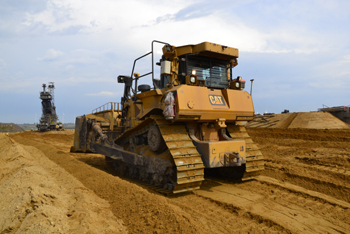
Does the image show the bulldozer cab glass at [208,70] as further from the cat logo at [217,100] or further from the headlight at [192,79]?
the cat logo at [217,100]

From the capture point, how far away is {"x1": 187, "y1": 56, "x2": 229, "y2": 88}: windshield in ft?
22.4

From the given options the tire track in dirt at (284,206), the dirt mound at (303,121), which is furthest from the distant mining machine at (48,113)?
the tire track in dirt at (284,206)

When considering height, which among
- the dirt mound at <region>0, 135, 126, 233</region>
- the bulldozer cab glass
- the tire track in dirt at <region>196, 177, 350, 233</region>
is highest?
the bulldozer cab glass

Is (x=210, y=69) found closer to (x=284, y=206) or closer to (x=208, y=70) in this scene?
(x=208, y=70)

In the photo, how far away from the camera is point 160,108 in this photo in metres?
6.53

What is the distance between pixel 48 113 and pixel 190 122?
4045 centimetres

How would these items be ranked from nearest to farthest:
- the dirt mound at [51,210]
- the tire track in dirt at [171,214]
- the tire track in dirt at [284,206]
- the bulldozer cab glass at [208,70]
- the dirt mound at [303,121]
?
1. the dirt mound at [51,210]
2. the tire track in dirt at [171,214]
3. the tire track in dirt at [284,206]
4. the bulldozer cab glass at [208,70]
5. the dirt mound at [303,121]

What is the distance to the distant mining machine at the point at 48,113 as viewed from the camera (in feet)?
129

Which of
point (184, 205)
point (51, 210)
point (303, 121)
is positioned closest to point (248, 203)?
point (184, 205)

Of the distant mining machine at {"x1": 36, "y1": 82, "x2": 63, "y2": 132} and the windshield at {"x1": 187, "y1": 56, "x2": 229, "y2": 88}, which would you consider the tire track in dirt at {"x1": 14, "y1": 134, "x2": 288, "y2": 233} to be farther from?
the distant mining machine at {"x1": 36, "y1": 82, "x2": 63, "y2": 132}

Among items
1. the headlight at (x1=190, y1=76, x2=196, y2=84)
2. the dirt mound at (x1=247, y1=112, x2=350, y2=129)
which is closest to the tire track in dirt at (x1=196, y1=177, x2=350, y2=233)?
the headlight at (x1=190, y1=76, x2=196, y2=84)

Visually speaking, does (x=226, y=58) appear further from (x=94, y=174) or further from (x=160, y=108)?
(x=94, y=174)

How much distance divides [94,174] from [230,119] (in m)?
4.28

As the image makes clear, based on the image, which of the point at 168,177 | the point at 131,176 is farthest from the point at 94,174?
the point at 168,177
